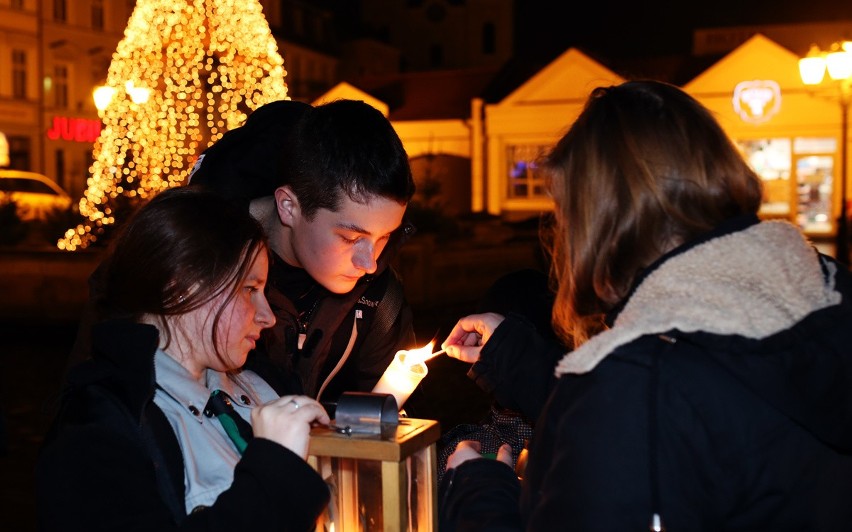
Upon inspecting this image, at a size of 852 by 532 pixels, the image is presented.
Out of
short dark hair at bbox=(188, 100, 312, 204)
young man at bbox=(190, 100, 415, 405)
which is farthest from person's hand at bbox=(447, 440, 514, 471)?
A: short dark hair at bbox=(188, 100, 312, 204)

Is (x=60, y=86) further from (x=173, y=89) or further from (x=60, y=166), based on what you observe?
(x=173, y=89)

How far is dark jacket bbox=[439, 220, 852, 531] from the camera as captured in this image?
1608mm

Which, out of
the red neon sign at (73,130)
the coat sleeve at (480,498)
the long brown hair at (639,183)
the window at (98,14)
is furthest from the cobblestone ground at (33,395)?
the window at (98,14)

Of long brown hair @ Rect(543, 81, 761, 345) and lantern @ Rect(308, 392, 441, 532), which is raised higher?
long brown hair @ Rect(543, 81, 761, 345)

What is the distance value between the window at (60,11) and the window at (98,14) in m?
1.22

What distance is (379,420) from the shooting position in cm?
193

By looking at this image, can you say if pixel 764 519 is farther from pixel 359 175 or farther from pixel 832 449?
pixel 359 175

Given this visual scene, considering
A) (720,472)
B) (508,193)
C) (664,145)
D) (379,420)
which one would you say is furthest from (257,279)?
(508,193)

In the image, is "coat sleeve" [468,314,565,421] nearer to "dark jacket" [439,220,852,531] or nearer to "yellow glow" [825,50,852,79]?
"dark jacket" [439,220,852,531]

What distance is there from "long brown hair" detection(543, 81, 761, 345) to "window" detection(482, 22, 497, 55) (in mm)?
55253

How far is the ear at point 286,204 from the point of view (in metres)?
3.21

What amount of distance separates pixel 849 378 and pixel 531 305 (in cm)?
169

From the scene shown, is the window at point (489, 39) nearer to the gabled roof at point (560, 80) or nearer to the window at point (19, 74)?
the gabled roof at point (560, 80)

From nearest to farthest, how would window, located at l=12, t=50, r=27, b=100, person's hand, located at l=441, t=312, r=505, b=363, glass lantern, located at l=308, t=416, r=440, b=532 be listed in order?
glass lantern, located at l=308, t=416, r=440, b=532 < person's hand, located at l=441, t=312, r=505, b=363 < window, located at l=12, t=50, r=27, b=100
